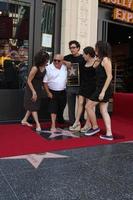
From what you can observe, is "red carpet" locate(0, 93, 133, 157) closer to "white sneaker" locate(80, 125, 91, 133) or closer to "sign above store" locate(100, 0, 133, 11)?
"white sneaker" locate(80, 125, 91, 133)

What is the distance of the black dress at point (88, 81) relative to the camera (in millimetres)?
6883

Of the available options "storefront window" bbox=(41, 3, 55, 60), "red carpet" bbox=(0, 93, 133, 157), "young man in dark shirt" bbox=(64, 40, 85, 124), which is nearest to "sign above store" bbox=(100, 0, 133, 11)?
"storefront window" bbox=(41, 3, 55, 60)

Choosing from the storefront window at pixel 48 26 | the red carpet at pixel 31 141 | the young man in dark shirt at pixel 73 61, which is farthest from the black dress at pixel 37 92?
the storefront window at pixel 48 26

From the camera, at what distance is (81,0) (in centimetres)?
850

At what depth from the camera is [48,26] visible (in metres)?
8.39

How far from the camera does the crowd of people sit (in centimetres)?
655

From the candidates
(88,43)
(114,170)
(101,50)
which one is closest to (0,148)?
(114,170)

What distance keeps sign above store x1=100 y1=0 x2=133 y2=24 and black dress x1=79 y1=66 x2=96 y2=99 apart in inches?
117

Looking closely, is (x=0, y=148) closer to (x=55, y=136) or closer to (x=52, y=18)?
(x=55, y=136)

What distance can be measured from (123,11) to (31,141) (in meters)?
5.06

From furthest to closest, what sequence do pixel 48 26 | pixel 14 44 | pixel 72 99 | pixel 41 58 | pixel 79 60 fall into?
pixel 48 26 < pixel 14 44 < pixel 72 99 < pixel 79 60 < pixel 41 58

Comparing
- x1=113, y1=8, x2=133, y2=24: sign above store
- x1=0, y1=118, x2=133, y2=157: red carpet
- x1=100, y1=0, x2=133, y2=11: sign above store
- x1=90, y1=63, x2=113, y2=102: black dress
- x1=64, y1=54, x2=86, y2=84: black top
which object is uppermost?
x1=100, y1=0, x2=133, y2=11: sign above store

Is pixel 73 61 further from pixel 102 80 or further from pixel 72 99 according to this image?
pixel 102 80

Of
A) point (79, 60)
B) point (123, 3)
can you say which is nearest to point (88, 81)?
point (79, 60)
